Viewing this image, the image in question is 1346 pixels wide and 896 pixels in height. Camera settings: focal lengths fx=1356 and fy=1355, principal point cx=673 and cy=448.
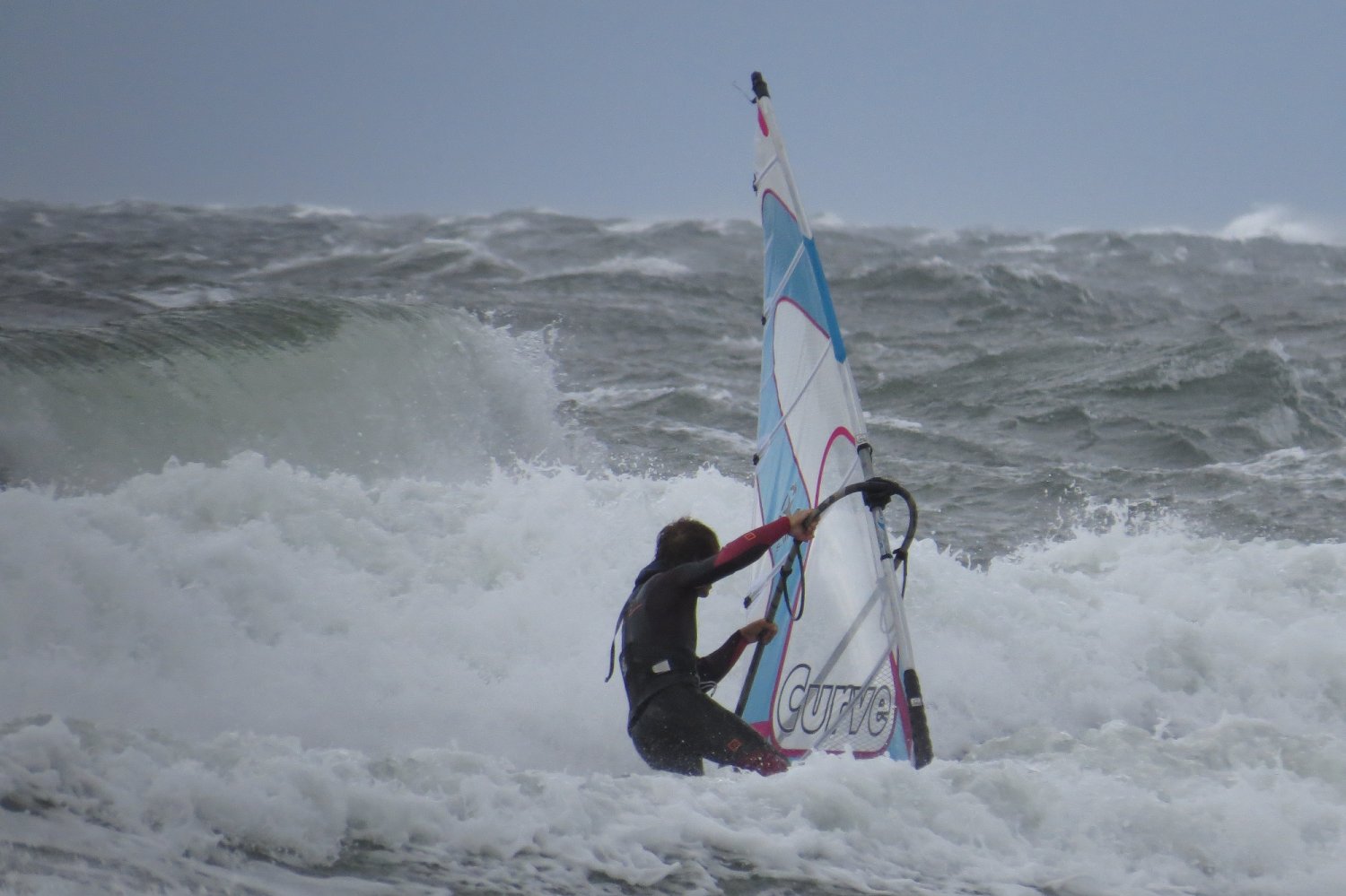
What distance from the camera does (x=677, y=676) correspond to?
14.1 feet

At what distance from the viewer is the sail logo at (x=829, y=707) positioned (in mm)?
4582

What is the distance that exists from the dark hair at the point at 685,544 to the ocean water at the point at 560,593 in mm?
693

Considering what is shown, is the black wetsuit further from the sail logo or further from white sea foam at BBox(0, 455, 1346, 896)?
the sail logo

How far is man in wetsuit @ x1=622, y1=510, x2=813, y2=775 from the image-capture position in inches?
167

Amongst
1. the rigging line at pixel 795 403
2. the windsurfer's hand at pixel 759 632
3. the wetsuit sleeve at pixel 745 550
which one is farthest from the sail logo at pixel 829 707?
the rigging line at pixel 795 403

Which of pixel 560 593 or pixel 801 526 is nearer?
pixel 801 526

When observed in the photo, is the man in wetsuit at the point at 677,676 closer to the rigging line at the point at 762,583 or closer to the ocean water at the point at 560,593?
the ocean water at the point at 560,593

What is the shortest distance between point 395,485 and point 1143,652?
3.95m

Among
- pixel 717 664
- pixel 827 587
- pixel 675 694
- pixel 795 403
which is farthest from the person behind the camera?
pixel 795 403

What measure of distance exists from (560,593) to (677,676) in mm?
2361

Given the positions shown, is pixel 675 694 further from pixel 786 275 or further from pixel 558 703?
pixel 786 275

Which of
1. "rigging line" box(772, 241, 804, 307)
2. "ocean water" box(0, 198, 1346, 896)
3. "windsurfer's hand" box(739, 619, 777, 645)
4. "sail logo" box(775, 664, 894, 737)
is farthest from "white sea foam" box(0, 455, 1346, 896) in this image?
"rigging line" box(772, 241, 804, 307)

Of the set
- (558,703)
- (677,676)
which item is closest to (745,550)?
(677,676)

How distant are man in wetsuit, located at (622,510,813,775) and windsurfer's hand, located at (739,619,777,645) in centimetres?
25
